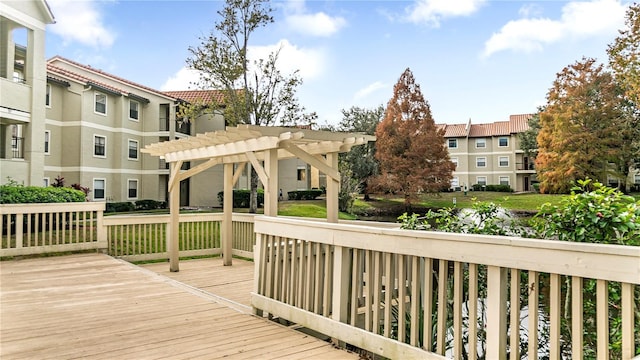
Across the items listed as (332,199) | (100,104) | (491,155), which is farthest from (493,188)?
(332,199)

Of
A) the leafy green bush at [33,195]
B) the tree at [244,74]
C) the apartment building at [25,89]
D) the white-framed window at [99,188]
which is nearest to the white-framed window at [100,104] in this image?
the white-framed window at [99,188]

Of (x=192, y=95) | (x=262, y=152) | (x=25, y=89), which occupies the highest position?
(x=192, y=95)

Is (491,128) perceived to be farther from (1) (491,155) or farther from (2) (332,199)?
(2) (332,199)

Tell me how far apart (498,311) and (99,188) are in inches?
806

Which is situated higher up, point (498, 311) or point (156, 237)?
point (498, 311)

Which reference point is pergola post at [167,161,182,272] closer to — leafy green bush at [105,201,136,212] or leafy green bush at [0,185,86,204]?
leafy green bush at [0,185,86,204]

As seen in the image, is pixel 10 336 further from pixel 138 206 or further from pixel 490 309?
pixel 138 206

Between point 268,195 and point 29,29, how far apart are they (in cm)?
1246

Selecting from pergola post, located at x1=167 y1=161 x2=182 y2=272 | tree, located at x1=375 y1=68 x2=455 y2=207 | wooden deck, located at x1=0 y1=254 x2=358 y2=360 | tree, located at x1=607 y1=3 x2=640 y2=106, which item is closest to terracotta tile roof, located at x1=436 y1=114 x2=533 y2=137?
tree, located at x1=375 y1=68 x2=455 y2=207

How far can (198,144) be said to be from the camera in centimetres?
645

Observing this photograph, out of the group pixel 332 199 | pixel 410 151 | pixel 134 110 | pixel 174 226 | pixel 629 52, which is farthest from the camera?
pixel 410 151

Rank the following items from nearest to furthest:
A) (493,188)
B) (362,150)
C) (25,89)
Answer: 1. (25,89)
2. (362,150)
3. (493,188)

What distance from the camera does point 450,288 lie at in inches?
124

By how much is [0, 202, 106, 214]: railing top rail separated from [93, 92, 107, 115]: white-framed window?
511 inches
